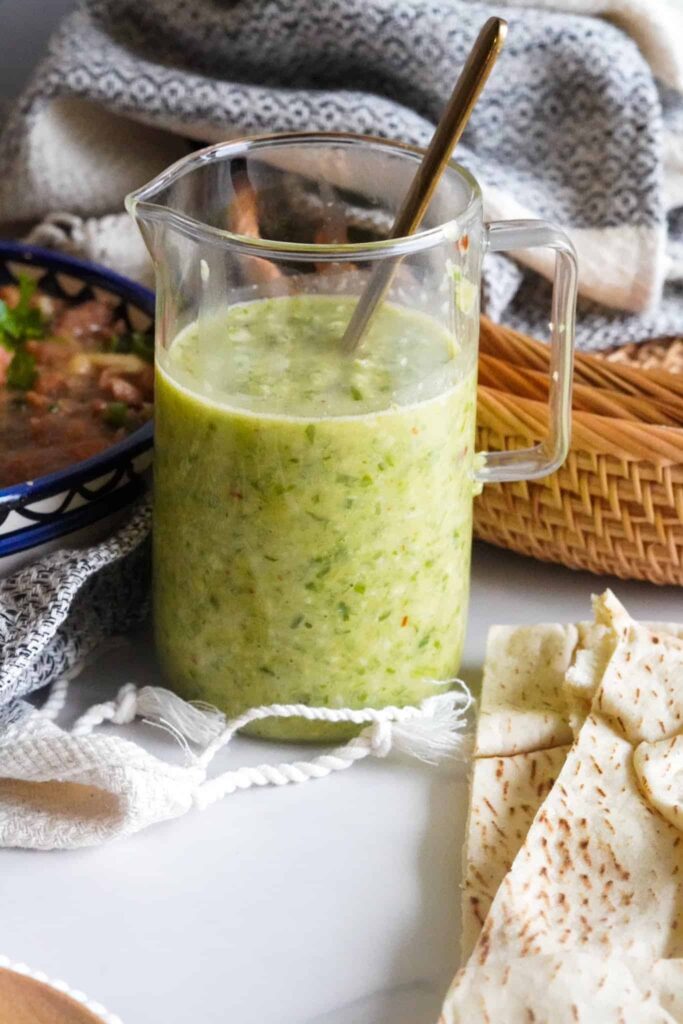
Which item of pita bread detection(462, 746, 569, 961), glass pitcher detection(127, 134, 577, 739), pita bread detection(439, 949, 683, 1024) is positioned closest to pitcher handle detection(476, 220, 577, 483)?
glass pitcher detection(127, 134, 577, 739)

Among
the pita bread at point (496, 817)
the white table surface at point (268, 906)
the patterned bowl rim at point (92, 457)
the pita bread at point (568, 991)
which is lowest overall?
the white table surface at point (268, 906)

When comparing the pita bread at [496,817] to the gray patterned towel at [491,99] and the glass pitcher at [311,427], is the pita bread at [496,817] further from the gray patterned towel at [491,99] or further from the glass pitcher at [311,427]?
the gray patterned towel at [491,99]

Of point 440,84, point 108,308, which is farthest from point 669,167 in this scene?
point 108,308

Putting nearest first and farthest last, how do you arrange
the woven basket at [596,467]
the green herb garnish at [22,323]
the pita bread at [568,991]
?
1. the pita bread at [568,991]
2. the woven basket at [596,467]
3. the green herb garnish at [22,323]

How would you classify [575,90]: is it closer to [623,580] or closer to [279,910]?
[623,580]

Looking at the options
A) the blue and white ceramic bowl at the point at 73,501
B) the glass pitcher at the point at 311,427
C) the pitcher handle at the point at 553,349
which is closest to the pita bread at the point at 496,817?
the glass pitcher at the point at 311,427

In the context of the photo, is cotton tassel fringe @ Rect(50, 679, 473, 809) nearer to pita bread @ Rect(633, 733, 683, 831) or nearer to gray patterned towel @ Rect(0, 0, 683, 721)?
pita bread @ Rect(633, 733, 683, 831)

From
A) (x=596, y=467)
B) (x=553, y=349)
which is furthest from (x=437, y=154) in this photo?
(x=596, y=467)
